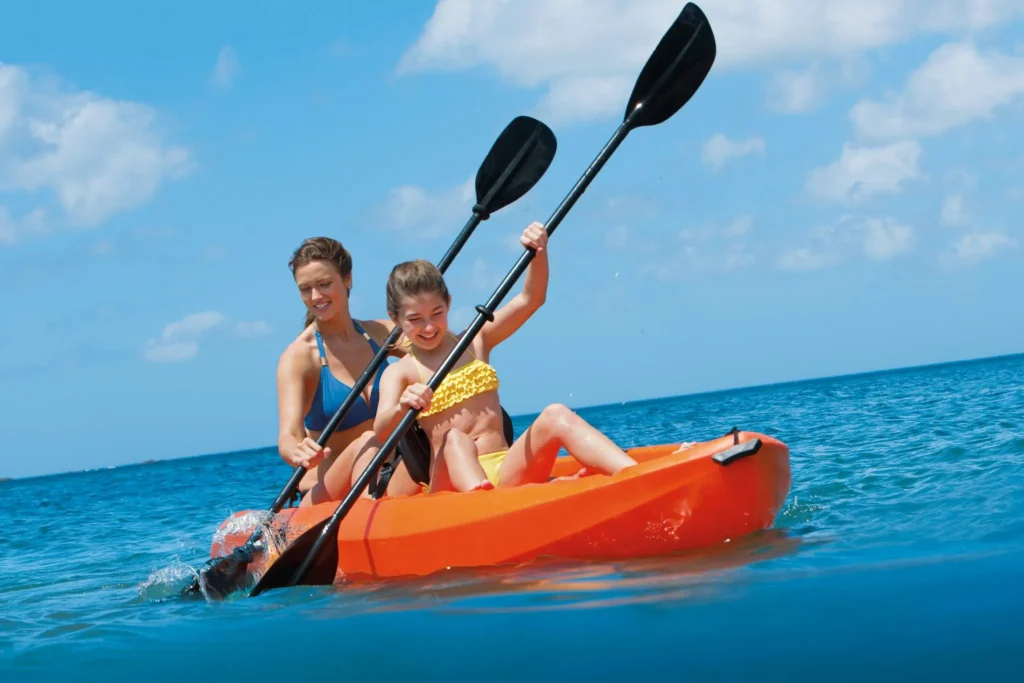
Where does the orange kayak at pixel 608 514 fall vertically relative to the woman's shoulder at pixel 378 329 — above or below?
below

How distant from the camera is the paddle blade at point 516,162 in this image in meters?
5.13

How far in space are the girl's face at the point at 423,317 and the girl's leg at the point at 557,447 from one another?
1.91 ft

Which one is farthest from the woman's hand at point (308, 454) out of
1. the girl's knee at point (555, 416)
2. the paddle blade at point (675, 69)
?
the paddle blade at point (675, 69)

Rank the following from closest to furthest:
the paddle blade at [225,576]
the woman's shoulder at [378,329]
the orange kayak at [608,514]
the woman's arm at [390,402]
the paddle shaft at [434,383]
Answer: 1. the orange kayak at [608,514]
2. the paddle shaft at [434,383]
3. the woman's arm at [390,402]
4. the paddle blade at [225,576]
5. the woman's shoulder at [378,329]

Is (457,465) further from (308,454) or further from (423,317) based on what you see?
(308,454)

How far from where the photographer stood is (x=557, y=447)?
405cm

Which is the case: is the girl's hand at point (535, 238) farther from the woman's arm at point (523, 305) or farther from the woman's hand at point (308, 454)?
the woman's hand at point (308, 454)

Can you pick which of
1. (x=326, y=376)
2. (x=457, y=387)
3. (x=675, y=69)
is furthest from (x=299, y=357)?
(x=675, y=69)

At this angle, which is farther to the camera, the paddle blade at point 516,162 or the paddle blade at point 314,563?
the paddle blade at point 516,162

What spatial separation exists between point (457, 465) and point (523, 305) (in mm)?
853

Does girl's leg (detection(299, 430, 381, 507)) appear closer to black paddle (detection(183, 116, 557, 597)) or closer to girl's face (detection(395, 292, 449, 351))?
girl's face (detection(395, 292, 449, 351))

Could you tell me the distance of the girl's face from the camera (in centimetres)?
413

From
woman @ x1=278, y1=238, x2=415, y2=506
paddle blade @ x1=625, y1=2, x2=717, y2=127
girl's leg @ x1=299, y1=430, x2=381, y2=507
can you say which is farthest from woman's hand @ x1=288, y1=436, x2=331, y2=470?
paddle blade @ x1=625, y1=2, x2=717, y2=127

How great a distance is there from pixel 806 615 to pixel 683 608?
338 mm
